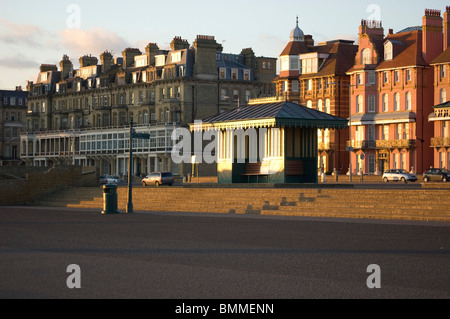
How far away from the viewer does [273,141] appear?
42.6m

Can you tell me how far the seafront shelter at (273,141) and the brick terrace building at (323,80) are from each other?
40.8m

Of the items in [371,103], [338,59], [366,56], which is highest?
[338,59]

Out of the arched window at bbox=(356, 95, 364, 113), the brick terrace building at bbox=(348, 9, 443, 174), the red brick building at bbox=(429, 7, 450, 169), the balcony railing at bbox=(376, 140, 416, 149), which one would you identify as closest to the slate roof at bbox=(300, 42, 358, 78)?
the brick terrace building at bbox=(348, 9, 443, 174)

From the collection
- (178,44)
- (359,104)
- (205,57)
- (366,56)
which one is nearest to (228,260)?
(366,56)

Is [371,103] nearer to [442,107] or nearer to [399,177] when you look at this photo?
[442,107]

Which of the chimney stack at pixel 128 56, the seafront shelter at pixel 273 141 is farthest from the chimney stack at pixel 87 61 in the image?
the seafront shelter at pixel 273 141

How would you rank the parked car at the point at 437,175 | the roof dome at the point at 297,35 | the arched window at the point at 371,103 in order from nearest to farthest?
the parked car at the point at 437,175
the arched window at the point at 371,103
the roof dome at the point at 297,35

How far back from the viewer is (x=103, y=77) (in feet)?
379

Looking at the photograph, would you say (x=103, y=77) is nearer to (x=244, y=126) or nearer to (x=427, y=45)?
(x=427, y=45)

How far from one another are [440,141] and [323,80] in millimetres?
17773

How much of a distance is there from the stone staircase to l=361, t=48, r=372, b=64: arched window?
45.0 meters

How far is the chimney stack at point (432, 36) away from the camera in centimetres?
7725

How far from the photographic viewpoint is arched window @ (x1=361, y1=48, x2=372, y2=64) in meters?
83.3

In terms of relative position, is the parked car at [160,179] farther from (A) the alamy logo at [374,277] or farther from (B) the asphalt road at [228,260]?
(A) the alamy logo at [374,277]
